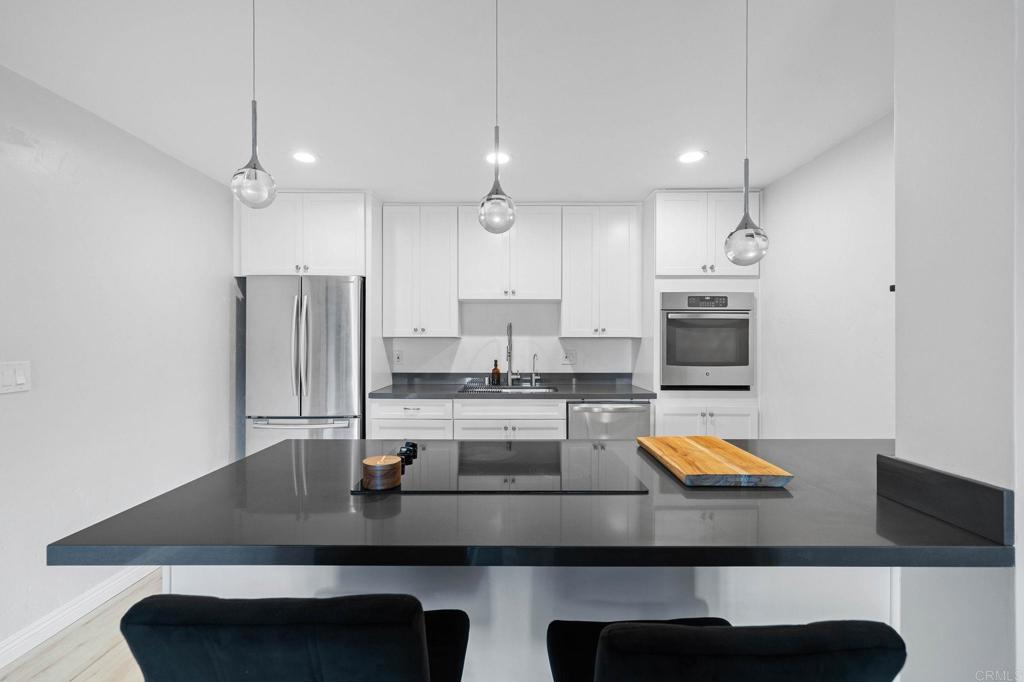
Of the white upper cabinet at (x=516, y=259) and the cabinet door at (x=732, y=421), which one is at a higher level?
the white upper cabinet at (x=516, y=259)

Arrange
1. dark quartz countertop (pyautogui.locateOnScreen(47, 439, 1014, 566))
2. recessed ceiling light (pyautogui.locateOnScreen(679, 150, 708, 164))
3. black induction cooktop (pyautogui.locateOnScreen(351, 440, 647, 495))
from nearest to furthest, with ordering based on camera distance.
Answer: dark quartz countertop (pyautogui.locateOnScreen(47, 439, 1014, 566)), black induction cooktop (pyautogui.locateOnScreen(351, 440, 647, 495)), recessed ceiling light (pyautogui.locateOnScreen(679, 150, 708, 164))

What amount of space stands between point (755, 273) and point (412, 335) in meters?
2.62

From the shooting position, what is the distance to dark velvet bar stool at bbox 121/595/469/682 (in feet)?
2.21

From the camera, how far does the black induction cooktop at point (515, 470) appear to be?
1255 millimetres

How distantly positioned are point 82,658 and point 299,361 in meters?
1.84

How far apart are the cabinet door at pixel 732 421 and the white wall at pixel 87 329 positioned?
3.52 m

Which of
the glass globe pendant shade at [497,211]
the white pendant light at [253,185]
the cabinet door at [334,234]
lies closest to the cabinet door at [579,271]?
the cabinet door at [334,234]

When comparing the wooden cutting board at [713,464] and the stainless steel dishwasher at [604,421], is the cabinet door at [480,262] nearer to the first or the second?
the stainless steel dishwasher at [604,421]

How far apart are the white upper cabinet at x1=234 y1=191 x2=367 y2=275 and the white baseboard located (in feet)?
6.64

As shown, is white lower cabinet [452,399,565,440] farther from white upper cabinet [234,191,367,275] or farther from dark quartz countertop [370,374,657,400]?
white upper cabinet [234,191,367,275]

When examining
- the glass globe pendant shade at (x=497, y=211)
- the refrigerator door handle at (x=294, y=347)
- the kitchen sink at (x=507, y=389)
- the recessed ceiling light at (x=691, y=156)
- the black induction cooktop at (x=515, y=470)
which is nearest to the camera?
the black induction cooktop at (x=515, y=470)

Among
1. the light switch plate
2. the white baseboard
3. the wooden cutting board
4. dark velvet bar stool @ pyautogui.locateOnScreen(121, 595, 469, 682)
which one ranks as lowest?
the white baseboard

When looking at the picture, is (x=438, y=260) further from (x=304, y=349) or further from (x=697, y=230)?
(x=697, y=230)

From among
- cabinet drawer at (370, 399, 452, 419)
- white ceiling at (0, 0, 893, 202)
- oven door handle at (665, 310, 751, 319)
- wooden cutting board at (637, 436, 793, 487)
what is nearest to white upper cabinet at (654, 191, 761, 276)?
oven door handle at (665, 310, 751, 319)
